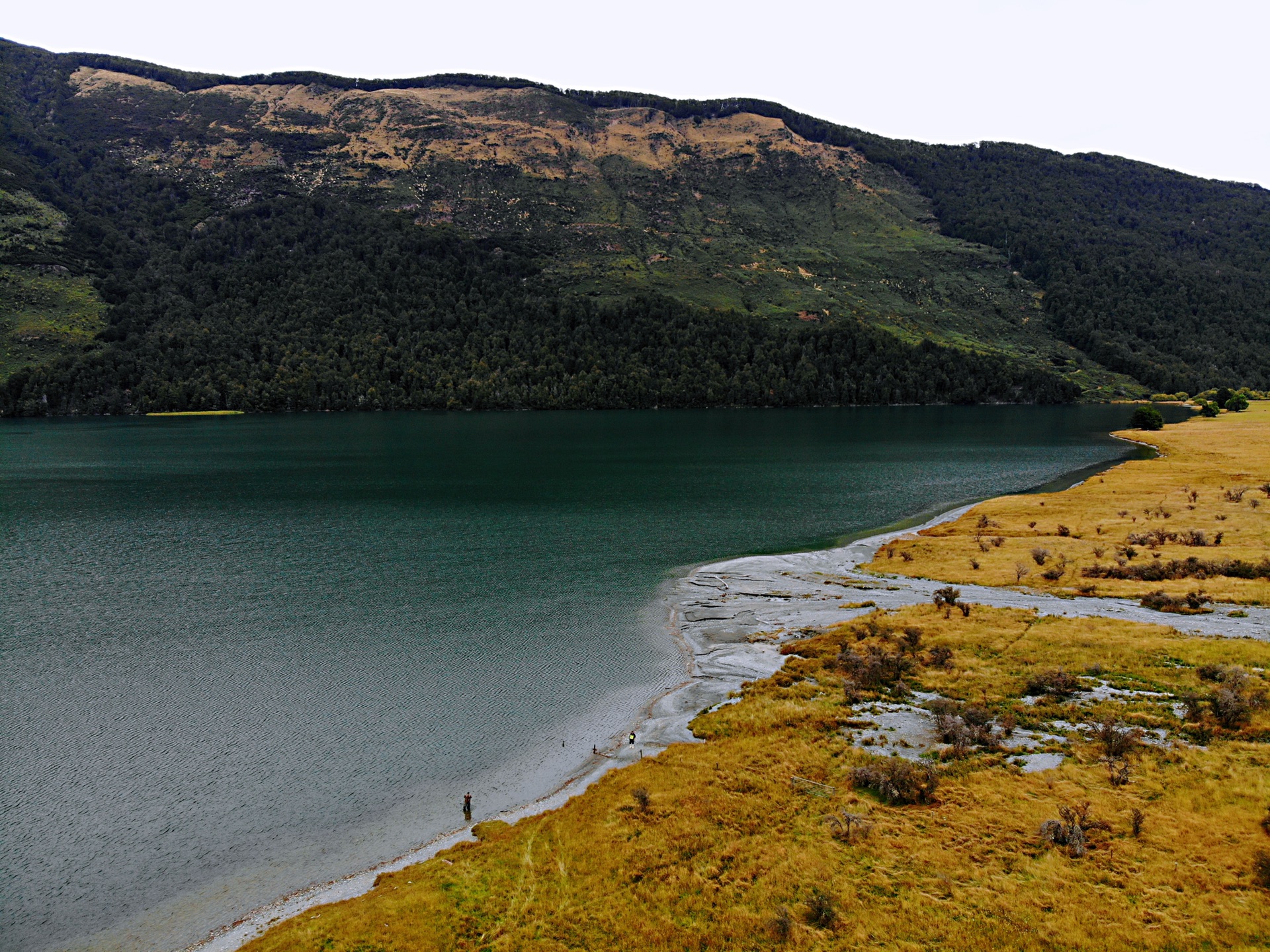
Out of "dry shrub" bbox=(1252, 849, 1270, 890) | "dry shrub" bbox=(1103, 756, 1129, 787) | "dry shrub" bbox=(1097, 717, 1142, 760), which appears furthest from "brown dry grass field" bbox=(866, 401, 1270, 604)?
"dry shrub" bbox=(1252, 849, 1270, 890)

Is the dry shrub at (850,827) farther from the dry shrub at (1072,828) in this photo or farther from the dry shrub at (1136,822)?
the dry shrub at (1136,822)

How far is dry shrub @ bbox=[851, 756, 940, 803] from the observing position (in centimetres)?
2375

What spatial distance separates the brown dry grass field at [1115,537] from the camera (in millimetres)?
51281

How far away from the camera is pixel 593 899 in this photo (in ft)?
65.5

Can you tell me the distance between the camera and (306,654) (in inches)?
1672

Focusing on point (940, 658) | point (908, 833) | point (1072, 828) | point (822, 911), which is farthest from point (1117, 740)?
point (822, 911)

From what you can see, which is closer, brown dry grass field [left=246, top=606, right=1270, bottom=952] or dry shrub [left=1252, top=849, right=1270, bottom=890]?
brown dry grass field [left=246, top=606, right=1270, bottom=952]

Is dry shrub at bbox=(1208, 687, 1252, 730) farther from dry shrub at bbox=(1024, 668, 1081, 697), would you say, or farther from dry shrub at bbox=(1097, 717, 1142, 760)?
dry shrub at bbox=(1024, 668, 1081, 697)

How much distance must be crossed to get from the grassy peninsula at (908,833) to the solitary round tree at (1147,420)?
590ft

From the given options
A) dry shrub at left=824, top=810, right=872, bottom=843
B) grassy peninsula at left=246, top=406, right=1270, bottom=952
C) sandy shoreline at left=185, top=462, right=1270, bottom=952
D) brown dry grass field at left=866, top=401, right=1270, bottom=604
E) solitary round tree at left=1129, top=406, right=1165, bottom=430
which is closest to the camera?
grassy peninsula at left=246, top=406, right=1270, bottom=952

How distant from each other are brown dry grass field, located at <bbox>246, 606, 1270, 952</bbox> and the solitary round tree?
18699cm

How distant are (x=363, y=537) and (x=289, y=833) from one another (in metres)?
51.2

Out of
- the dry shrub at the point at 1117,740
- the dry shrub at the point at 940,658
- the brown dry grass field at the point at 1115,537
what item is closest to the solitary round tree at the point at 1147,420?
the brown dry grass field at the point at 1115,537

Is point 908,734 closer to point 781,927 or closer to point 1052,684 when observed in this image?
point 1052,684
